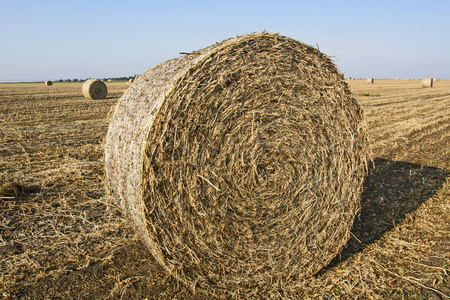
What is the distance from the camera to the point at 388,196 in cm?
541

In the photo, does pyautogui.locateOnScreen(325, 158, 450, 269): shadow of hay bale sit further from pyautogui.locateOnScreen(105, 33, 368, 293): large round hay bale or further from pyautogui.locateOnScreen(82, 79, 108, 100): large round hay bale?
pyautogui.locateOnScreen(82, 79, 108, 100): large round hay bale

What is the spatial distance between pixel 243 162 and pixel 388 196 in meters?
3.22

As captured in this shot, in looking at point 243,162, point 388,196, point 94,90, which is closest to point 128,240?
Result: point 243,162

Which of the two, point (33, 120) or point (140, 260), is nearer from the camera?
point (140, 260)

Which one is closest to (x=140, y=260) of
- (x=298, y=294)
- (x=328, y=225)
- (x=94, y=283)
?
(x=94, y=283)

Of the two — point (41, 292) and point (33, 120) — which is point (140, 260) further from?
point (33, 120)

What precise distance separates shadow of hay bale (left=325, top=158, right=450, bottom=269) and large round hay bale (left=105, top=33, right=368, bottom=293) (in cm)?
53

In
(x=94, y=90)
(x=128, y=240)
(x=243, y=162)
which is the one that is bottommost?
(x=128, y=240)

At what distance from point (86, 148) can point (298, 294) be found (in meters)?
6.20

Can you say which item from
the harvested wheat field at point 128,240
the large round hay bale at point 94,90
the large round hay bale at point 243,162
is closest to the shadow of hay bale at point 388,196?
the harvested wheat field at point 128,240

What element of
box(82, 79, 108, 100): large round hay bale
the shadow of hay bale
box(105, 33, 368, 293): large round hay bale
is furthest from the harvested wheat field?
box(82, 79, 108, 100): large round hay bale

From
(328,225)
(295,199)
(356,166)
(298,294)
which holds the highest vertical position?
(356,166)

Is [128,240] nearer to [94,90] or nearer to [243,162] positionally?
[243,162]

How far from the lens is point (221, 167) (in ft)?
10.5
